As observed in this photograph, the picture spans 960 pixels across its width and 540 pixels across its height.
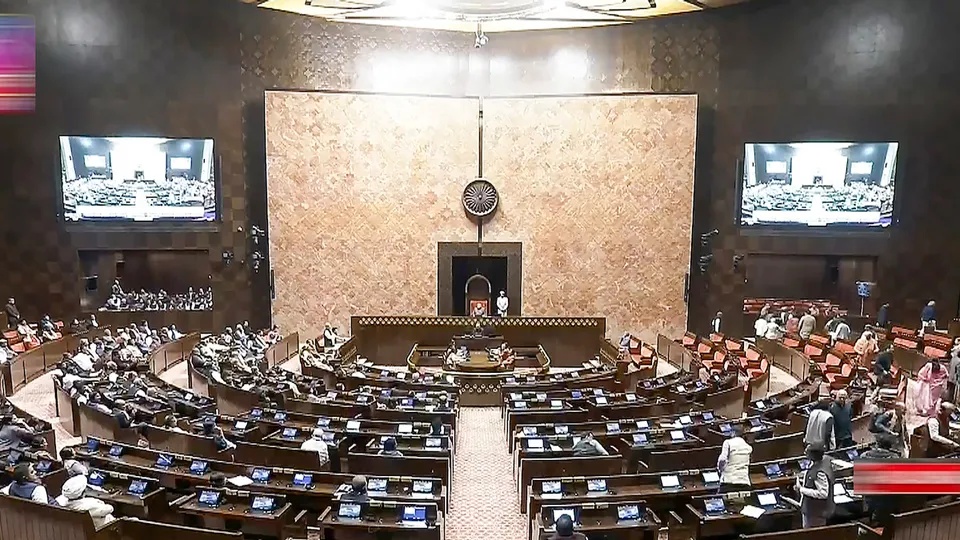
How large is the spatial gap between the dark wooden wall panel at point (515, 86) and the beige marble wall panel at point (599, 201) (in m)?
0.80

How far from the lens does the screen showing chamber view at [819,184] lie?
23.1 meters

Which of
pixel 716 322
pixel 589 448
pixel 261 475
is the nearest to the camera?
pixel 261 475

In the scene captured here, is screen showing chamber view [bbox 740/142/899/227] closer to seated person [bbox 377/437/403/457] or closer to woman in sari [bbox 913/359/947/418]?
woman in sari [bbox 913/359/947/418]

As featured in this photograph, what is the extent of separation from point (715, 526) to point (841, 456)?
3.11 m

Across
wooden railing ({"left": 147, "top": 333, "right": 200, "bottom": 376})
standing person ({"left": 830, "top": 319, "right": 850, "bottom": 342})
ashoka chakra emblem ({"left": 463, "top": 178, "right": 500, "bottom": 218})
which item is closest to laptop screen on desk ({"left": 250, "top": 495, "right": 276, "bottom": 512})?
wooden railing ({"left": 147, "top": 333, "right": 200, "bottom": 376})

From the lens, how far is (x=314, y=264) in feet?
80.7

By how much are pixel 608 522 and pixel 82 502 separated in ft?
20.0

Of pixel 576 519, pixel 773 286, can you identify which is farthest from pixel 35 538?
pixel 773 286

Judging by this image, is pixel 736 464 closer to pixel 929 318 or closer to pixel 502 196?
pixel 929 318

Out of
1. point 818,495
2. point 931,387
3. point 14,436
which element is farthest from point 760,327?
point 14,436

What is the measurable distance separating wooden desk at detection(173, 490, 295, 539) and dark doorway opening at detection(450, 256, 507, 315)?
17020 mm

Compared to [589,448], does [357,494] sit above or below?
above

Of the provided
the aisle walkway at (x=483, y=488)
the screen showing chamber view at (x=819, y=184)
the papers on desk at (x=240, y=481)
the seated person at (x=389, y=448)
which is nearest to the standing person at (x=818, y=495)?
the aisle walkway at (x=483, y=488)

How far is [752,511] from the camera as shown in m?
8.02
